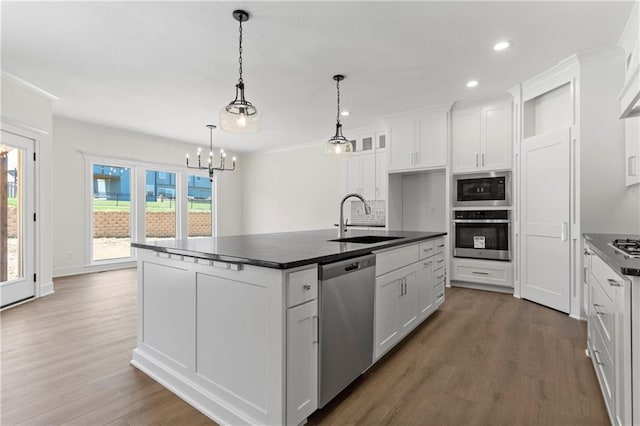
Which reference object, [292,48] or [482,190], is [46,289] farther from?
[482,190]

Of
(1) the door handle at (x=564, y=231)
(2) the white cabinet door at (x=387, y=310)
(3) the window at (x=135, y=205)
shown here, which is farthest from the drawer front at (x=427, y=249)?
(3) the window at (x=135, y=205)

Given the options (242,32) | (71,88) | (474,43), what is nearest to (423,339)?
(474,43)

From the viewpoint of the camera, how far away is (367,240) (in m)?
2.99

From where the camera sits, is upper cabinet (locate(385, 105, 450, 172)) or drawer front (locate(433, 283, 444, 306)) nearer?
drawer front (locate(433, 283, 444, 306))

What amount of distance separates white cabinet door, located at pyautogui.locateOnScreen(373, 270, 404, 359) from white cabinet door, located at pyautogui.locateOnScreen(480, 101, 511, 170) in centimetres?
276

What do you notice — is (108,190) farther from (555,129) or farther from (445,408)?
(555,129)

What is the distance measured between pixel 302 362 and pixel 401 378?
0.91 meters

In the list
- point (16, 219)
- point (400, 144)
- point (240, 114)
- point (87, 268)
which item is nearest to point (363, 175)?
point (400, 144)

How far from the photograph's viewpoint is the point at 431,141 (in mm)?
4789

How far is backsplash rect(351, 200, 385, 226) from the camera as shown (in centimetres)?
557

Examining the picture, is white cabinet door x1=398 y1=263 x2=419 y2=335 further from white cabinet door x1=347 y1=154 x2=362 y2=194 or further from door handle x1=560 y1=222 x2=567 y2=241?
white cabinet door x1=347 y1=154 x2=362 y2=194

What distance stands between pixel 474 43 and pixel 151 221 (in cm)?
644

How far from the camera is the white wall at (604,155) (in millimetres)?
2998

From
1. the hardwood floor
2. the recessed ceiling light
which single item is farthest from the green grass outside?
the recessed ceiling light
